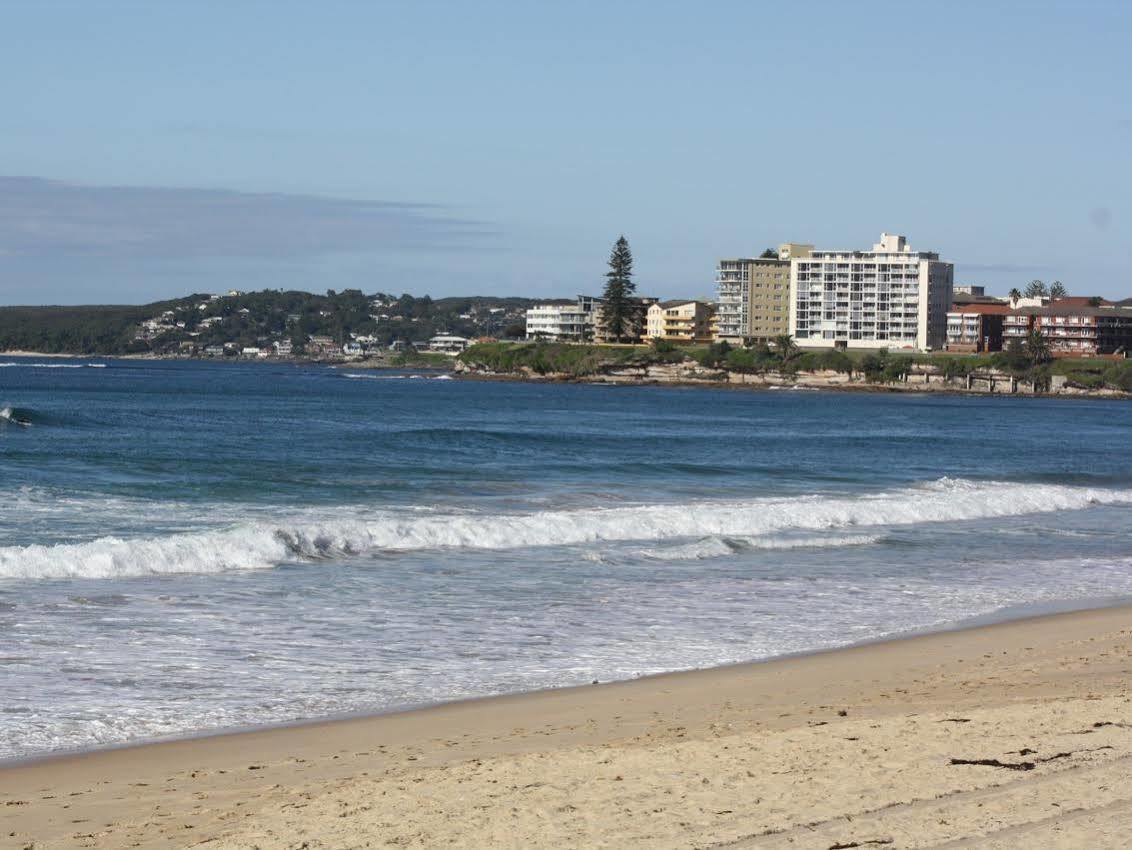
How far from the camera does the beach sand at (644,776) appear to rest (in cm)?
678

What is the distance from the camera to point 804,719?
965cm

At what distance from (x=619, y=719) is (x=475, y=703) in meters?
1.25

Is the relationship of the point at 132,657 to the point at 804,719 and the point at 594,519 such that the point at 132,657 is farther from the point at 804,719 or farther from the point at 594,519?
the point at 594,519

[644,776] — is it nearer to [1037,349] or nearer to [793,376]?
[793,376]

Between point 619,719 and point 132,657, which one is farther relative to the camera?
point 132,657

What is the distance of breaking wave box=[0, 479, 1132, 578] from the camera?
1688 centimetres

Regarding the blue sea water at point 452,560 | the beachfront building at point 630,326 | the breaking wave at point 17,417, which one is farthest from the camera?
the beachfront building at point 630,326

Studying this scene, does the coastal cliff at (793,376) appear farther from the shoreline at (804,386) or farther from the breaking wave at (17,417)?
the breaking wave at (17,417)

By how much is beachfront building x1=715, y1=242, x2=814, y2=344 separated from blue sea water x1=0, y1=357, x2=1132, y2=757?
424 ft

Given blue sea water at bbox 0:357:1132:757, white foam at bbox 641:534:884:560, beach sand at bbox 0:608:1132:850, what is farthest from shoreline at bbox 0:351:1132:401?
beach sand at bbox 0:608:1132:850

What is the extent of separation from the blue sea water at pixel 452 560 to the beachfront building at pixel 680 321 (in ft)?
452

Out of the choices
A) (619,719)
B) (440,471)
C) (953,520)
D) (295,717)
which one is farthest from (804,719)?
(440,471)

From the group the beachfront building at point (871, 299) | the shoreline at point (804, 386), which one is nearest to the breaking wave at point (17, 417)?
the shoreline at point (804, 386)

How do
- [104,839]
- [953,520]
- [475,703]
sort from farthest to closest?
[953,520], [475,703], [104,839]
